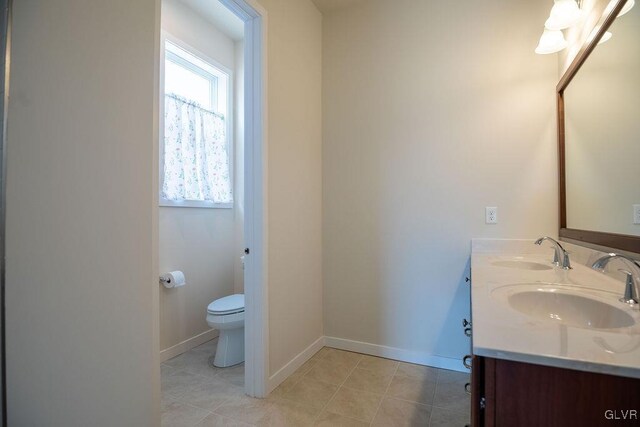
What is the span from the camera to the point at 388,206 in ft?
7.67

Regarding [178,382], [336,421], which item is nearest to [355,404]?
[336,421]

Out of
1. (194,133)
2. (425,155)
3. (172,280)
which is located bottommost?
(172,280)

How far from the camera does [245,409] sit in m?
1.67

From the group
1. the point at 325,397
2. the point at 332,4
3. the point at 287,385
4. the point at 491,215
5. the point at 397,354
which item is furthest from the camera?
the point at 332,4

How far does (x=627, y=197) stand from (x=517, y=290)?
22.1 inches

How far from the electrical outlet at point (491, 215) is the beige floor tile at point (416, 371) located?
110 cm

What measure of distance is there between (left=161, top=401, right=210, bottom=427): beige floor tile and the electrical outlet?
6.82 ft

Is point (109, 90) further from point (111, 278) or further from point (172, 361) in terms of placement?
point (172, 361)

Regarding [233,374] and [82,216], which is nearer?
[82,216]

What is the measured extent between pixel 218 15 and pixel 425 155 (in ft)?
7.00

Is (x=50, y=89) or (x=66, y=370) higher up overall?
(x=50, y=89)

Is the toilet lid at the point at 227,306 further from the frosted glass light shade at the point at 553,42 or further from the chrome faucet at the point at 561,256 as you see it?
the frosted glass light shade at the point at 553,42

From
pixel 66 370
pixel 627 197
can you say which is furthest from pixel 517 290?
pixel 66 370

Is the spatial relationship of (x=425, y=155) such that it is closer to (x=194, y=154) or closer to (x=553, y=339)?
(x=553, y=339)
